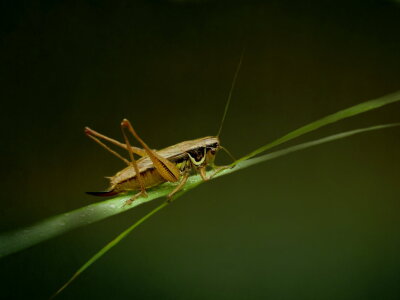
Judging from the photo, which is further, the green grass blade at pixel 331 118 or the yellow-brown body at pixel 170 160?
the yellow-brown body at pixel 170 160

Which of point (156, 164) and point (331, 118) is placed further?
point (156, 164)

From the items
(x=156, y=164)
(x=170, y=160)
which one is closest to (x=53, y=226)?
(x=156, y=164)

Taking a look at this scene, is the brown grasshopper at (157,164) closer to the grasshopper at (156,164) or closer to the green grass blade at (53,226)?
the grasshopper at (156,164)

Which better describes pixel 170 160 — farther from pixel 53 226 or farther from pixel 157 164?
pixel 53 226

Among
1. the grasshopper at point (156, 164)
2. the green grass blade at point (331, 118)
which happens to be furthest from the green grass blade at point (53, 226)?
the grasshopper at point (156, 164)

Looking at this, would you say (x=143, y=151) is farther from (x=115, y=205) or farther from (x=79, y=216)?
(x=79, y=216)

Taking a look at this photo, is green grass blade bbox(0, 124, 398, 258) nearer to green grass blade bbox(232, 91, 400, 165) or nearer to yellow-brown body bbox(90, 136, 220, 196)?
green grass blade bbox(232, 91, 400, 165)

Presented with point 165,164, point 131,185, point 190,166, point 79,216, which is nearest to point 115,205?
point 79,216

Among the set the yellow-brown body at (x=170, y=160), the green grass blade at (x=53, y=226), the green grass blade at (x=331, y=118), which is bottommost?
the green grass blade at (x=331, y=118)
